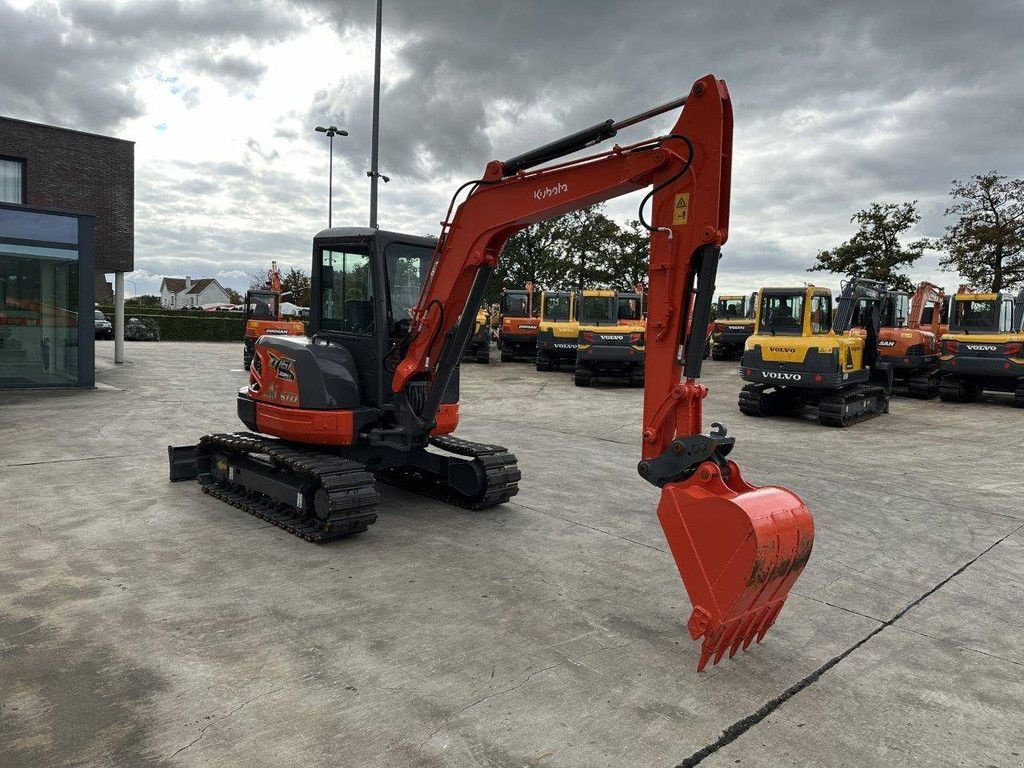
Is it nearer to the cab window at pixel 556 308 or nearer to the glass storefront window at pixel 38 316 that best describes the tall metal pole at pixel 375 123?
the glass storefront window at pixel 38 316

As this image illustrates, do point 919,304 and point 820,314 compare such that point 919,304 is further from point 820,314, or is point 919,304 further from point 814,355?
point 814,355

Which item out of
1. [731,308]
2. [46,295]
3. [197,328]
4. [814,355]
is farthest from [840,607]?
[197,328]

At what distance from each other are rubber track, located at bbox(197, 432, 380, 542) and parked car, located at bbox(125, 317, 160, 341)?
3629 cm

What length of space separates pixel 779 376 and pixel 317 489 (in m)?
10.4

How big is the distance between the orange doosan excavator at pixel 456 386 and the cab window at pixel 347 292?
17 mm

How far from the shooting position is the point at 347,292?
6.84m

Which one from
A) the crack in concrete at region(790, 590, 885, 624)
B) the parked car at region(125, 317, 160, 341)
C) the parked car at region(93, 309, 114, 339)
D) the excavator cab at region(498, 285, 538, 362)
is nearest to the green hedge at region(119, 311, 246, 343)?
the parked car at region(125, 317, 160, 341)

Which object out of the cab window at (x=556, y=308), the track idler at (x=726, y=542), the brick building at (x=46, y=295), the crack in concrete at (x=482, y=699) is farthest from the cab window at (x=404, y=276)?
the cab window at (x=556, y=308)

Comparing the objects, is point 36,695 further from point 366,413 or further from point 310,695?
point 366,413

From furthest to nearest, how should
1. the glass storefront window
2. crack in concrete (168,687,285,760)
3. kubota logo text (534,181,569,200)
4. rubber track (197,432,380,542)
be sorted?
1. the glass storefront window
2. rubber track (197,432,380,542)
3. kubota logo text (534,181,569,200)
4. crack in concrete (168,687,285,760)

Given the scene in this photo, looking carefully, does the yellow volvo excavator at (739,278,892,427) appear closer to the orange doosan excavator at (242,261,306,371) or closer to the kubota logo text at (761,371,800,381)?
the kubota logo text at (761,371,800,381)

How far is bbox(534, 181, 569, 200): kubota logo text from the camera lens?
17.2 ft

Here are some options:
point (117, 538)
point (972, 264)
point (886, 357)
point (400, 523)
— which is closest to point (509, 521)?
point (400, 523)

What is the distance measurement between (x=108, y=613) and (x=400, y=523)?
8.60 feet
